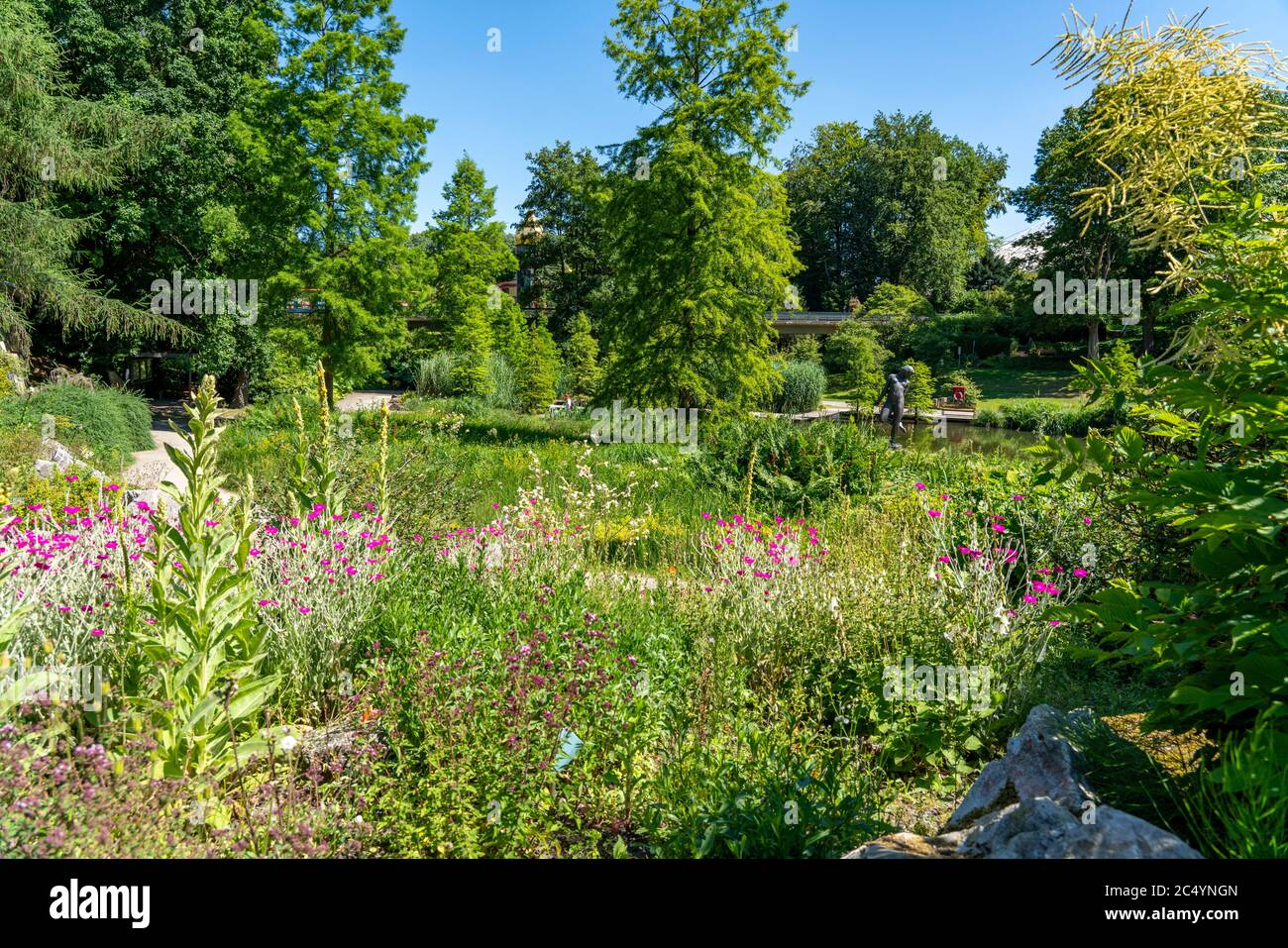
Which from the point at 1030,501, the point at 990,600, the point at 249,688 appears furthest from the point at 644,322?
the point at 249,688

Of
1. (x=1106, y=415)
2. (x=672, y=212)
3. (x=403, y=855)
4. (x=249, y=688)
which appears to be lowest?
(x=403, y=855)

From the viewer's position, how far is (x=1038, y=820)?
7.10 ft

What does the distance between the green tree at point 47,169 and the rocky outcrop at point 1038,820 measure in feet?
65.5

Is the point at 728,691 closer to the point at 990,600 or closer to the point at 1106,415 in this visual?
the point at 990,600

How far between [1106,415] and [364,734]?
24587mm

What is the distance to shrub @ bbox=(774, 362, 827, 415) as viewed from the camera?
85.8 ft

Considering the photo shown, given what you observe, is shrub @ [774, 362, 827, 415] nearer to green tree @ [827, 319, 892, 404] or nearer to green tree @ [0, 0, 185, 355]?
green tree @ [827, 319, 892, 404]

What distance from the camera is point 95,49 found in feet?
71.8

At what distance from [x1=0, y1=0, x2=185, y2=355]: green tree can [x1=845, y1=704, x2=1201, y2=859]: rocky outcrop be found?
20.0 meters

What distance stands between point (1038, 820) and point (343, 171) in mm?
17919

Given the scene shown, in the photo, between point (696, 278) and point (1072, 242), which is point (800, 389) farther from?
point (1072, 242)

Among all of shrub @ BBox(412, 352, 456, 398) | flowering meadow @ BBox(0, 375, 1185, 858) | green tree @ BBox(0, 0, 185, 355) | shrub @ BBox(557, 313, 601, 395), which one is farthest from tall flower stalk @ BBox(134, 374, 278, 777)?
shrub @ BBox(412, 352, 456, 398)

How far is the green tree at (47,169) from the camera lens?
16.4 meters

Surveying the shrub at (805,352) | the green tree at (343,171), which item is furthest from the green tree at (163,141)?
the shrub at (805,352)
